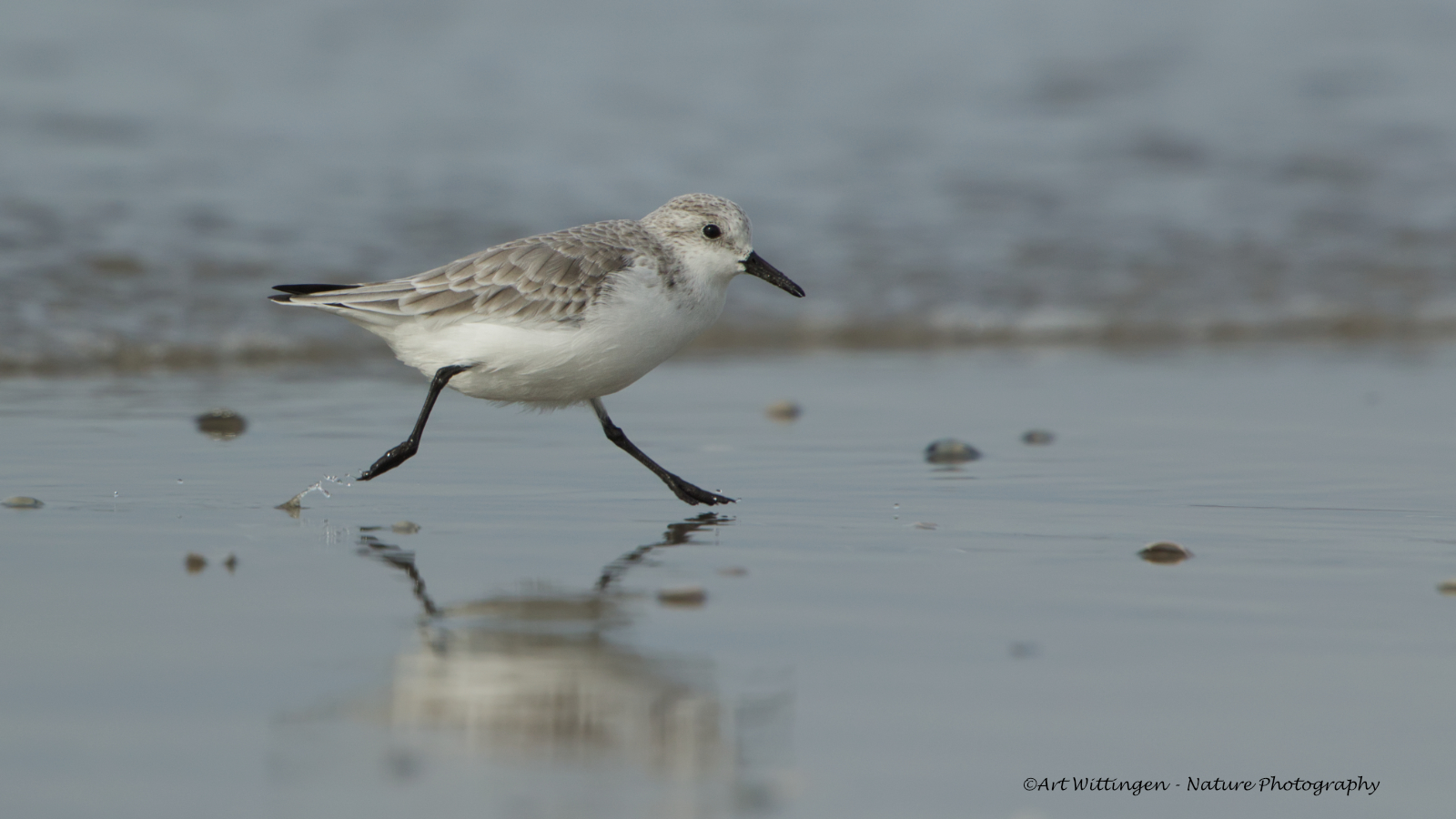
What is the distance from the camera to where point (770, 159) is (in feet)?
40.8

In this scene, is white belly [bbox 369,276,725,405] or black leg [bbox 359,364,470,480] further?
black leg [bbox 359,364,470,480]

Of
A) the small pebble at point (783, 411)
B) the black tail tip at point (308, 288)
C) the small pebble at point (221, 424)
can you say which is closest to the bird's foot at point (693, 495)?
the black tail tip at point (308, 288)

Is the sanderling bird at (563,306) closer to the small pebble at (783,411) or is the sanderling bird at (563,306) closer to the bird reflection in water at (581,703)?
the bird reflection in water at (581,703)

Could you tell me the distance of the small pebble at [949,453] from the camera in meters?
6.11

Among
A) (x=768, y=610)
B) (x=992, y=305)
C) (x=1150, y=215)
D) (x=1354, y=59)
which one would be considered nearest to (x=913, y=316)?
(x=992, y=305)

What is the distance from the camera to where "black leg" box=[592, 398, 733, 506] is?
5.38 metres

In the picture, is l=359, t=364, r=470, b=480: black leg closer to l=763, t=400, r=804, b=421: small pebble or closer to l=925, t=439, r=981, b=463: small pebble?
l=925, t=439, r=981, b=463: small pebble

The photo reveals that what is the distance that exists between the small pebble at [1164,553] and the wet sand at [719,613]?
77 millimetres

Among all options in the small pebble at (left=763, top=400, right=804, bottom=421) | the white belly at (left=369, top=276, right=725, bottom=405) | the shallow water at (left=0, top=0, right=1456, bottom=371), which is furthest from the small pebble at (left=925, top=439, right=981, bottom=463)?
the shallow water at (left=0, top=0, right=1456, bottom=371)

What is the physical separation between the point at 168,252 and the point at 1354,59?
11.9 meters

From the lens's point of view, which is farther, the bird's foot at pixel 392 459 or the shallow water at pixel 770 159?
the shallow water at pixel 770 159

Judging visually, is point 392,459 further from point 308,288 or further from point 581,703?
point 581,703

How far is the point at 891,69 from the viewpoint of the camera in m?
15.6

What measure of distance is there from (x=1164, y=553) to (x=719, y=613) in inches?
53.0
